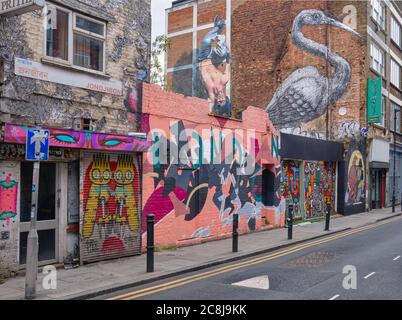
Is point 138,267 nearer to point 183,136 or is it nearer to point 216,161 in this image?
point 183,136

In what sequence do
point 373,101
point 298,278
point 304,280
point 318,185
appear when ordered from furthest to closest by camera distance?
point 373,101 → point 318,185 → point 298,278 → point 304,280

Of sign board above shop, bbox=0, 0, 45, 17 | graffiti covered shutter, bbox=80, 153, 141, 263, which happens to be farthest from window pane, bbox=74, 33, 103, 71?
graffiti covered shutter, bbox=80, 153, 141, 263

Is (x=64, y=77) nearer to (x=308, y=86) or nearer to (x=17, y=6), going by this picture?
(x=17, y=6)

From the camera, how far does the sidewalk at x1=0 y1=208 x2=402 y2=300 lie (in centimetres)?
845

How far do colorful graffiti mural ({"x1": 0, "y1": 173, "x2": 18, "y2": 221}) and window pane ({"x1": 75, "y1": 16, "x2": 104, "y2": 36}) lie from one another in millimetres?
3962

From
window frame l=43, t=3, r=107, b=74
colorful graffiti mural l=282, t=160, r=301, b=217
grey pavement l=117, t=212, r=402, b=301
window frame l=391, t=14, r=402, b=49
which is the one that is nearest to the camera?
grey pavement l=117, t=212, r=402, b=301

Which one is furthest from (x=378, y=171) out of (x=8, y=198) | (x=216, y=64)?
(x=8, y=198)

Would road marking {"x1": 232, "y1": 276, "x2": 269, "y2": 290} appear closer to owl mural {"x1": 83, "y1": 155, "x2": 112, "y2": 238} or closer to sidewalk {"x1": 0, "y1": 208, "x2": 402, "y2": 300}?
sidewalk {"x1": 0, "y1": 208, "x2": 402, "y2": 300}

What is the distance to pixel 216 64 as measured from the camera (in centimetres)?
3381

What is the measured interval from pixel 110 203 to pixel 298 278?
478 centimetres

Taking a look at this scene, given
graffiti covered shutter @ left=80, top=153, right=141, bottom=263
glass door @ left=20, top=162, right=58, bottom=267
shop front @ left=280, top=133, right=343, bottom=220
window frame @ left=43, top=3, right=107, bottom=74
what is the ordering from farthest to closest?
shop front @ left=280, top=133, right=343, bottom=220
graffiti covered shutter @ left=80, top=153, right=141, bottom=263
window frame @ left=43, top=3, right=107, bottom=74
glass door @ left=20, top=162, right=58, bottom=267

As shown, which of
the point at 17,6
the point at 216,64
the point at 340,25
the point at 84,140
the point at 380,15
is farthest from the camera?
the point at 216,64

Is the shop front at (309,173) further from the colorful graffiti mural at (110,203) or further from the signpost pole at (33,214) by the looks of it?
the signpost pole at (33,214)

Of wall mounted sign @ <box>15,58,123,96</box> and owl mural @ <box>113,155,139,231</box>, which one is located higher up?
wall mounted sign @ <box>15,58,123,96</box>
